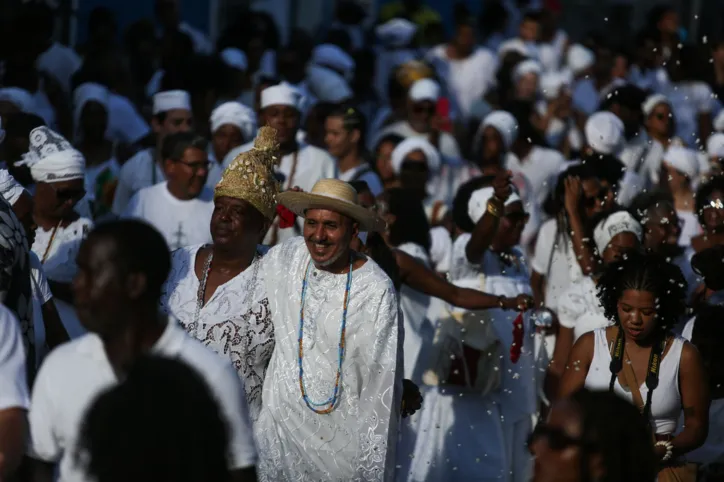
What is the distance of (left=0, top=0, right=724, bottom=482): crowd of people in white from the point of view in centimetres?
457

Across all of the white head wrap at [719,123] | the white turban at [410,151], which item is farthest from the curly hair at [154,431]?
the white head wrap at [719,123]

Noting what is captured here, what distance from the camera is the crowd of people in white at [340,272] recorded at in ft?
15.0

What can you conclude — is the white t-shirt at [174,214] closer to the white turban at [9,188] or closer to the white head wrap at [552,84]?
the white turban at [9,188]

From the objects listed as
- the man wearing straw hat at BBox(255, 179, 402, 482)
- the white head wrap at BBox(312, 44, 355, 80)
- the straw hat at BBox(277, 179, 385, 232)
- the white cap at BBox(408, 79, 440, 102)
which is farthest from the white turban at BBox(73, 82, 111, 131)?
the man wearing straw hat at BBox(255, 179, 402, 482)

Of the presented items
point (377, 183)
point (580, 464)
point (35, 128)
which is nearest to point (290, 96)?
point (377, 183)

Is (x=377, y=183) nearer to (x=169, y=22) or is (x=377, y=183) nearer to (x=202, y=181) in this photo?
(x=202, y=181)

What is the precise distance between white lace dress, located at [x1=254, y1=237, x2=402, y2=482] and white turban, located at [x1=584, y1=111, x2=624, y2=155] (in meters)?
5.20

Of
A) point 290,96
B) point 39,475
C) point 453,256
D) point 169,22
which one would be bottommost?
point 39,475

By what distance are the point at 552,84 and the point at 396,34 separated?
7.56 feet

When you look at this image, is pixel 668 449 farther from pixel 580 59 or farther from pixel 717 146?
pixel 580 59

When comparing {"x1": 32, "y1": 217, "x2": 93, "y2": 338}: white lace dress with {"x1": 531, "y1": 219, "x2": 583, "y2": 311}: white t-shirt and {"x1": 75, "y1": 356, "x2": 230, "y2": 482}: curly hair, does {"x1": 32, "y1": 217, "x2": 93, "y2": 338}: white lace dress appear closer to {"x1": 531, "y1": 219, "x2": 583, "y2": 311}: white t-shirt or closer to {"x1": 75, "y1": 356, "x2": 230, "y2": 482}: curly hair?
{"x1": 531, "y1": 219, "x2": 583, "y2": 311}: white t-shirt

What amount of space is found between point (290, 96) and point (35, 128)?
3.26 metres

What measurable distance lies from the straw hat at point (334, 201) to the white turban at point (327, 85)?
799 cm

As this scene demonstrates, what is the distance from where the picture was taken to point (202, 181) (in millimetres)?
9695
